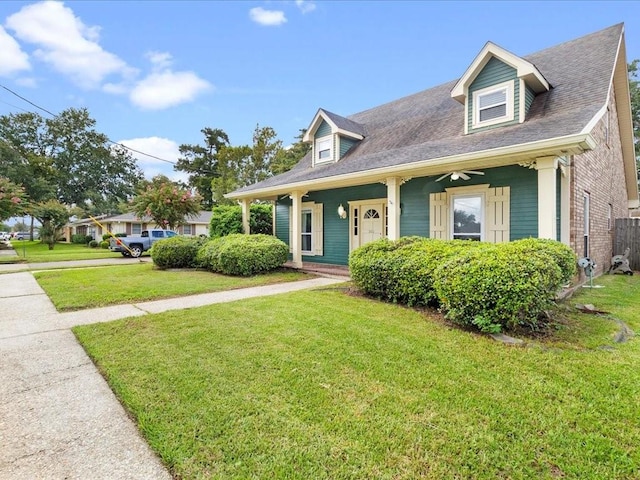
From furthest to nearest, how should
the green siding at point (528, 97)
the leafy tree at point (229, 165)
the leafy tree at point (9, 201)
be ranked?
1. the leafy tree at point (229, 165)
2. the leafy tree at point (9, 201)
3. the green siding at point (528, 97)

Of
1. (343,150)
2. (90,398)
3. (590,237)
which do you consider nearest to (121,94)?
(343,150)

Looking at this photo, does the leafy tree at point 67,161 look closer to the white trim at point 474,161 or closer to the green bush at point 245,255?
the green bush at point 245,255

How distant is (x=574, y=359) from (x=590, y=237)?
268 inches

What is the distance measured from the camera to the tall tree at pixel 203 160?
129 ft

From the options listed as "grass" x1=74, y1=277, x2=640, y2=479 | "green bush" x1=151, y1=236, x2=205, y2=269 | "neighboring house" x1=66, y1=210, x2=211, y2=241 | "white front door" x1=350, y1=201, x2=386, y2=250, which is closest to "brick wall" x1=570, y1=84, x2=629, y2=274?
"grass" x1=74, y1=277, x2=640, y2=479

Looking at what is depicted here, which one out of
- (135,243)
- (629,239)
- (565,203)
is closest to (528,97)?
(565,203)

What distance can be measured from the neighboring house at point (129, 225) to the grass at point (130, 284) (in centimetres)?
1900

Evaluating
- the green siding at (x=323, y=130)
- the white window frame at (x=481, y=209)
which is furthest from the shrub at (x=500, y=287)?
the green siding at (x=323, y=130)

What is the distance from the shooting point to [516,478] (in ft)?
6.11

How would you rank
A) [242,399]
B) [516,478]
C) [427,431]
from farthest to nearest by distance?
1. [242,399]
2. [427,431]
3. [516,478]

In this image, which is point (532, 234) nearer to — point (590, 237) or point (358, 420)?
point (590, 237)

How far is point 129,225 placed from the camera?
31.7 m

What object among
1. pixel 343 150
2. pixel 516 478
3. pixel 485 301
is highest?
pixel 343 150

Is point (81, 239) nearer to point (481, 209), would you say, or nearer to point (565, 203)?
point (481, 209)
